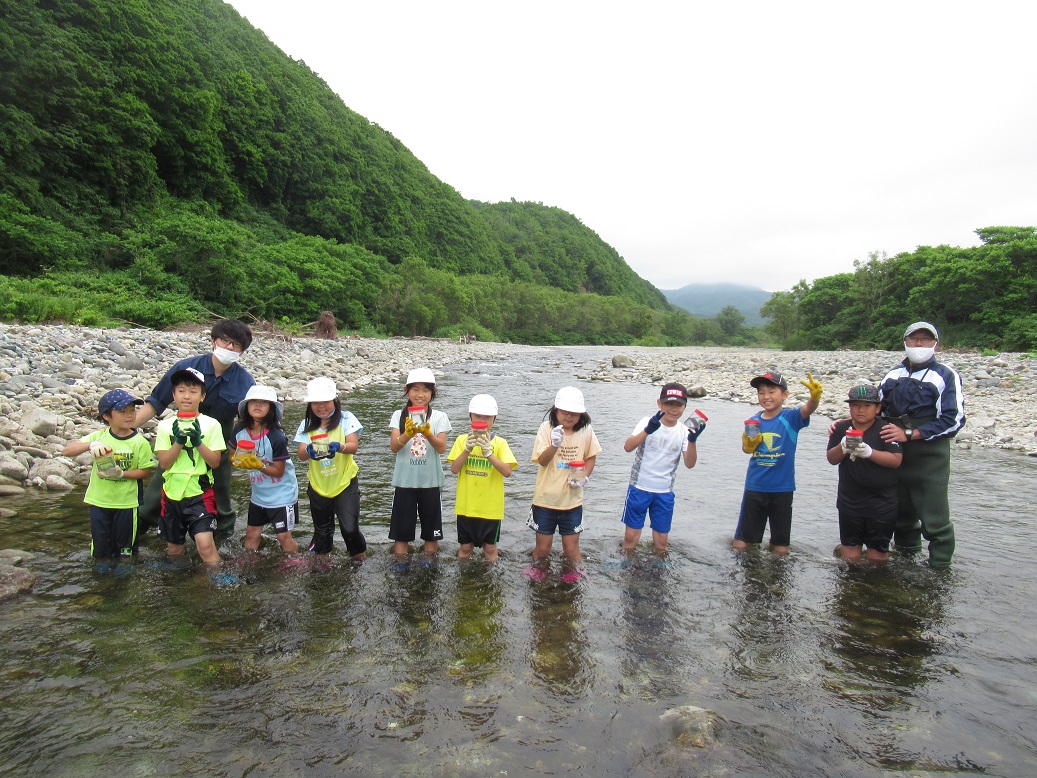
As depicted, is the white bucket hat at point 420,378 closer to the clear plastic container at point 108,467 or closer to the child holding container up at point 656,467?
the child holding container up at point 656,467

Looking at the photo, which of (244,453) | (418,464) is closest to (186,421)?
(244,453)

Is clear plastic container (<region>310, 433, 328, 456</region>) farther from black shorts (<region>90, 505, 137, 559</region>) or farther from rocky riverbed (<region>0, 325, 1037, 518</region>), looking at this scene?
rocky riverbed (<region>0, 325, 1037, 518</region>)

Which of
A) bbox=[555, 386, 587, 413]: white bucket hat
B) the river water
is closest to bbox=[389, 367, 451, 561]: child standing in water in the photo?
the river water

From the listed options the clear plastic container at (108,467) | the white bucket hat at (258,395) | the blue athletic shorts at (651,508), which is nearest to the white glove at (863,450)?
the blue athletic shorts at (651,508)

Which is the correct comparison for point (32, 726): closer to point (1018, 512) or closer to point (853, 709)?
point (853, 709)

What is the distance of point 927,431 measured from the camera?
5148 mm

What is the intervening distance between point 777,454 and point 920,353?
160 centimetres

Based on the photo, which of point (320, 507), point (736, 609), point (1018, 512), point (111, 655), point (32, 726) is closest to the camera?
point (32, 726)

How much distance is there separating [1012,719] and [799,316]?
6805cm

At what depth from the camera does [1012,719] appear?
10.5 feet

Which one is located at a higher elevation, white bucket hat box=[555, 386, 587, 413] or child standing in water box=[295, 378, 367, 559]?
white bucket hat box=[555, 386, 587, 413]

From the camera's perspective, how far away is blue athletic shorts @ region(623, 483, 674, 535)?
569 centimetres

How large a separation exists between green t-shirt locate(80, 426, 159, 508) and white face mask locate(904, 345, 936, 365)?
276 inches

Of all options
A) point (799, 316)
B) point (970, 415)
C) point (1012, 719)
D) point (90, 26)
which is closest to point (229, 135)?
point (90, 26)
